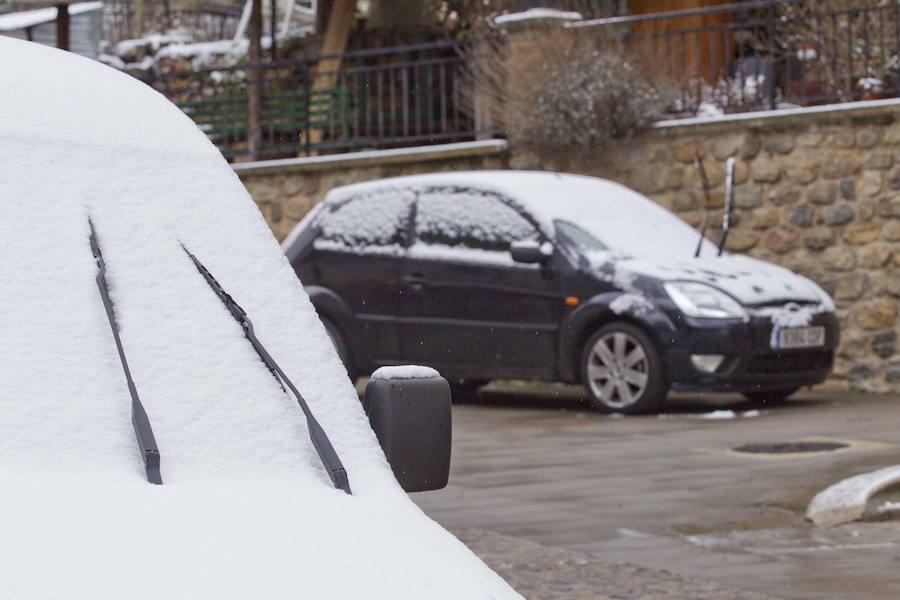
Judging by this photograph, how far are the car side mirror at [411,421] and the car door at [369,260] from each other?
10070mm

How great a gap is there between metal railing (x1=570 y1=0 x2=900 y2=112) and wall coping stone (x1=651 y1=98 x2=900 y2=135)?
Result: 0.41 meters

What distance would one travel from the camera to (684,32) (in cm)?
1631

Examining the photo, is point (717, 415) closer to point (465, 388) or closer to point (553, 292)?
point (553, 292)

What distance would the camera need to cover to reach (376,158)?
17.7m

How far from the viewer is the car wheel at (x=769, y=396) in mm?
13016

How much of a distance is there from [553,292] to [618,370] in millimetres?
780

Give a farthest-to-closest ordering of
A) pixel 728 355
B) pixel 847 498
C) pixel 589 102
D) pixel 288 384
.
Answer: pixel 589 102, pixel 728 355, pixel 847 498, pixel 288 384

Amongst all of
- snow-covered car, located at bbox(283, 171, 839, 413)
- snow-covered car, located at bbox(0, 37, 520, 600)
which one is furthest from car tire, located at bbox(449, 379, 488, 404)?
snow-covered car, located at bbox(0, 37, 520, 600)

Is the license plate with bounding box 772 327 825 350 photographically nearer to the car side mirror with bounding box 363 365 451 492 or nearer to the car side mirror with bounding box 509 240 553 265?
the car side mirror with bounding box 509 240 553 265

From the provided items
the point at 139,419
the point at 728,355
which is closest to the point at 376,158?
the point at 728,355

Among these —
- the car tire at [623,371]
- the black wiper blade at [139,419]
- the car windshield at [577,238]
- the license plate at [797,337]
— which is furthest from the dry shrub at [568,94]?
the black wiper blade at [139,419]

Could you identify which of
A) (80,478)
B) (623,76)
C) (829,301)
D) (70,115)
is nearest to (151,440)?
(80,478)

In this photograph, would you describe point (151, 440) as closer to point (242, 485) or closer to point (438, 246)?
point (242, 485)

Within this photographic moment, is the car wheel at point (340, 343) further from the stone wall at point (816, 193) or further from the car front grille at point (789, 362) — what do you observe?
the stone wall at point (816, 193)
